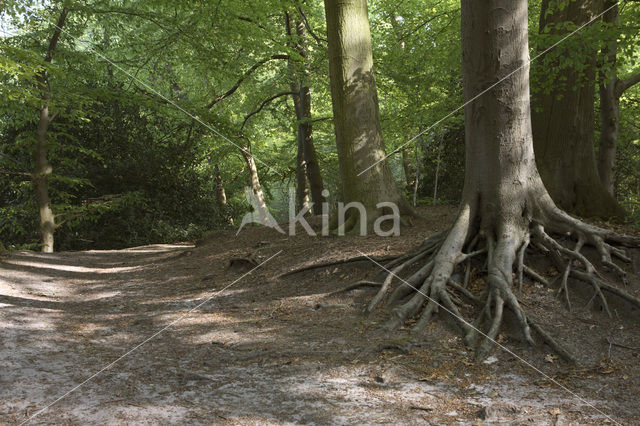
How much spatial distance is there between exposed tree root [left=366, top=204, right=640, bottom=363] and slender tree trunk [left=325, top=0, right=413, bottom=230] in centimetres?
260

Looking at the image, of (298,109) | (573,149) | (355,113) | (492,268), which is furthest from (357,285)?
(298,109)

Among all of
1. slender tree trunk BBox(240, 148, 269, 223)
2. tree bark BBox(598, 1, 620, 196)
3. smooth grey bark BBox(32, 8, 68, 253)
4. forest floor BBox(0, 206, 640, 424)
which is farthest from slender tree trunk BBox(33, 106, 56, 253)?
tree bark BBox(598, 1, 620, 196)

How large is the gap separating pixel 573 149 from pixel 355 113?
3.43 meters

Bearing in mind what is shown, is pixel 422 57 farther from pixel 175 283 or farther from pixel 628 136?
pixel 175 283

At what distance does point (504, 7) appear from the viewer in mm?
5250

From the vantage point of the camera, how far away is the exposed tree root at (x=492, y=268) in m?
4.66

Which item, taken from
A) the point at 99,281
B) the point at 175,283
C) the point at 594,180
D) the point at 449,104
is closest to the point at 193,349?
the point at 175,283

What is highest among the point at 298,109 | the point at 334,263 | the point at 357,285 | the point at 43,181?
the point at 298,109

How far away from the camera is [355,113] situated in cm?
855

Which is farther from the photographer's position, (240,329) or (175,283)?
(175,283)

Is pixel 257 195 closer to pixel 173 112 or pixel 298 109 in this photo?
pixel 298 109

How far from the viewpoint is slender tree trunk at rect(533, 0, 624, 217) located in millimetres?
7477

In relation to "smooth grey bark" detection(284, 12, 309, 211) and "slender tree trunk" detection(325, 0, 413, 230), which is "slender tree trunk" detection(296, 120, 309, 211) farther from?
"slender tree trunk" detection(325, 0, 413, 230)

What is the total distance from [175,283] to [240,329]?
3.52 metres
